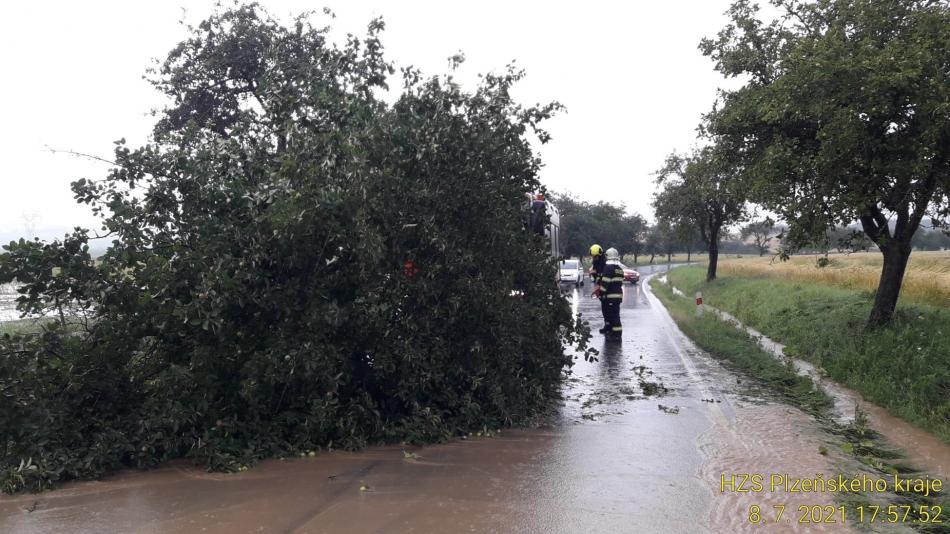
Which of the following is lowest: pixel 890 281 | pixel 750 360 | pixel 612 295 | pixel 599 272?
pixel 750 360

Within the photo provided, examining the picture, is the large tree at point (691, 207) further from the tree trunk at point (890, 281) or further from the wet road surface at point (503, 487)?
the wet road surface at point (503, 487)

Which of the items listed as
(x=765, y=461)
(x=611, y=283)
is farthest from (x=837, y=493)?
(x=611, y=283)

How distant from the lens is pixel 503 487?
18.0 ft

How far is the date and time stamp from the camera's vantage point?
190 inches

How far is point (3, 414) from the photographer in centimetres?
539

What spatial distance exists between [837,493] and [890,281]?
7.90 meters

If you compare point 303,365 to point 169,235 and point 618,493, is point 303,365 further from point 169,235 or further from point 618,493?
point 618,493

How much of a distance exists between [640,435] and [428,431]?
2.15m

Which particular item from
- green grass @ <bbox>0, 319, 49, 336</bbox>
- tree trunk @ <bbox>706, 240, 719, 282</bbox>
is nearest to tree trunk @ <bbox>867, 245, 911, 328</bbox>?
green grass @ <bbox>0, 319, 49, 336</bbox>

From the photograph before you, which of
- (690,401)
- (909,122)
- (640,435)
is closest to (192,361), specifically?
(640,435)

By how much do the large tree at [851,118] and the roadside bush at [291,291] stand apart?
4.64m

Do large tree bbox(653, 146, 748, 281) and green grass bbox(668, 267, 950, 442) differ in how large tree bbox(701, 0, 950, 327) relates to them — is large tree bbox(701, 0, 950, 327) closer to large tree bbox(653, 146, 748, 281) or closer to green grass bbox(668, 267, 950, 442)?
green grass bbox(668, 267, 950, 442)

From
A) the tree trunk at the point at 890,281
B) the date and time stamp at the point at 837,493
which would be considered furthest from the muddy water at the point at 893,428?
the tree trunk at the point at 890,281

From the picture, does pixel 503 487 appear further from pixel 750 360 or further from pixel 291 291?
pixel 750 360
